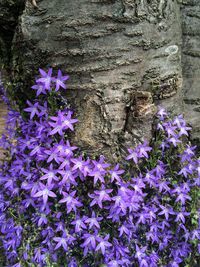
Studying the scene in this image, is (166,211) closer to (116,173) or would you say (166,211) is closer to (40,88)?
(116,173)

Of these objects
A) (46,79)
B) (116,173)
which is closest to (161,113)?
(116,173)

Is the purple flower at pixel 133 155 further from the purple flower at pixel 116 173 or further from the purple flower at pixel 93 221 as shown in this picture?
the purple flower at pixel 93 221

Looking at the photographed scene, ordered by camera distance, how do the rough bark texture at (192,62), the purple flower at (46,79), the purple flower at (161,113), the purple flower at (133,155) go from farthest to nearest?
the rough bark texture at (192,62) < the purple flower at (161,113) < the purple flower at (133,155) < the purple flower at (46,79)

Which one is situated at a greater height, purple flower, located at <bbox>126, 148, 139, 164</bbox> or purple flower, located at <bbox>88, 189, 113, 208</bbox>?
purple flower, located at <bbox>126, 148, 139, 164</bbox>

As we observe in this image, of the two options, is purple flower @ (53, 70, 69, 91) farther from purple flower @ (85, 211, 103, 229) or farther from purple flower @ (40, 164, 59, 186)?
purple flower @ (85, 211, 103, 229)

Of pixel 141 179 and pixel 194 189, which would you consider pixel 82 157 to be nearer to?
pixel 141 179

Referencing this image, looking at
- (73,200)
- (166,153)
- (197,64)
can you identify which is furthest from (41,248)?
(197,64)

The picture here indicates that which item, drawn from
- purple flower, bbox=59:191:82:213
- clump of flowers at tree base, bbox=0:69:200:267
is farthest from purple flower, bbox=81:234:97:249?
purple flower, bbox=59:191:82:213

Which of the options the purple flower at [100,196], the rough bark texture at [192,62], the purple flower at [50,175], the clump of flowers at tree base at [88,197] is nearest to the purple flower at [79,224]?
the clump of flowers at tree base at [88,197]
